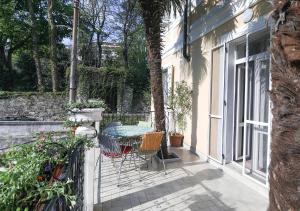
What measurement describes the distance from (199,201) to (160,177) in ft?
4.45

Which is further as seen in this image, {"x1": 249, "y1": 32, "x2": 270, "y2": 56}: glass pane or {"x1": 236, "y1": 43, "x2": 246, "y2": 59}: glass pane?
{"x1": 236, "y1": 43, "x2": 246, "y2": 59}: glass pane

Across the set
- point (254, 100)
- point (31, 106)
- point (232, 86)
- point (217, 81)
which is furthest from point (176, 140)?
point (31, 106)

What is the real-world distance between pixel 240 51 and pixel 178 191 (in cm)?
303

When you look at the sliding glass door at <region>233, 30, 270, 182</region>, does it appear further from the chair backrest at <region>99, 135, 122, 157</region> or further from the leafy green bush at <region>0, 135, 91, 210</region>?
the leafy green bush at <region>0, 135, 91, 210</region>

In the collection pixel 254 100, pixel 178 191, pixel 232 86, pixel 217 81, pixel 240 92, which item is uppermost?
pixel 217 81

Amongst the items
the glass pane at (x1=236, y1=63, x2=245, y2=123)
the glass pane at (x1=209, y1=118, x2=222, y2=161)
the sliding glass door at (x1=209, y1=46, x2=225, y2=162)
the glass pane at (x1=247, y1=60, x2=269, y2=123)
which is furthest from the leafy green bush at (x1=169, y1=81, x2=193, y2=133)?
the glass pane at (x1=247, y1=60, x2=269, y2=123)

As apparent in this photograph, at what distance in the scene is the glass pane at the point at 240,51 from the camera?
5930 millimetres

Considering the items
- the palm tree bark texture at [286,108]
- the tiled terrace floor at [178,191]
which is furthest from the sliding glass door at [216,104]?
the palm tree bark texture at [286,108]

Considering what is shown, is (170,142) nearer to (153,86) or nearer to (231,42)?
(153,86)

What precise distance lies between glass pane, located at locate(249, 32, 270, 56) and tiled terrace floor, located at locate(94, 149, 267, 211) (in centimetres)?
235

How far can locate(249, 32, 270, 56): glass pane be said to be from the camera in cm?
508

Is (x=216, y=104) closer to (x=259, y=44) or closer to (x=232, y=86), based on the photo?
(x=232, y=86)

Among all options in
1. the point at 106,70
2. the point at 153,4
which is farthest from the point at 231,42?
the point at 106,70

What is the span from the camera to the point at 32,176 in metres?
1.53
